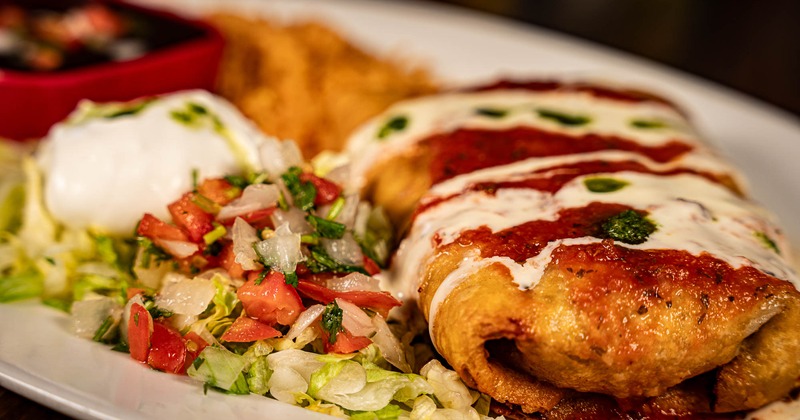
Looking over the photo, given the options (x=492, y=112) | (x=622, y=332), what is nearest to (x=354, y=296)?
(x=622, y=332)

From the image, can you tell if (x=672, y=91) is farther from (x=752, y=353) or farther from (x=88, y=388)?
(x=88, y=388)

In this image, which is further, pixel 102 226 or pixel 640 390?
pixel 102 226

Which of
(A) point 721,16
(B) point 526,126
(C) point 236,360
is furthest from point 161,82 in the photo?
(A) point 721,16

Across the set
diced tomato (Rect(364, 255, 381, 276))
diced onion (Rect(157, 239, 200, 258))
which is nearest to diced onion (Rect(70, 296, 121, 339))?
diced onion (Rect(157, 239, 200, 258))

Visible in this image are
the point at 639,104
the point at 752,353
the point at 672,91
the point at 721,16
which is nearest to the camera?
the point at 752,353

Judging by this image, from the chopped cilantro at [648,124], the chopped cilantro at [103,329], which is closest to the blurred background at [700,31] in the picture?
the chopped cilantro at [648,124]
